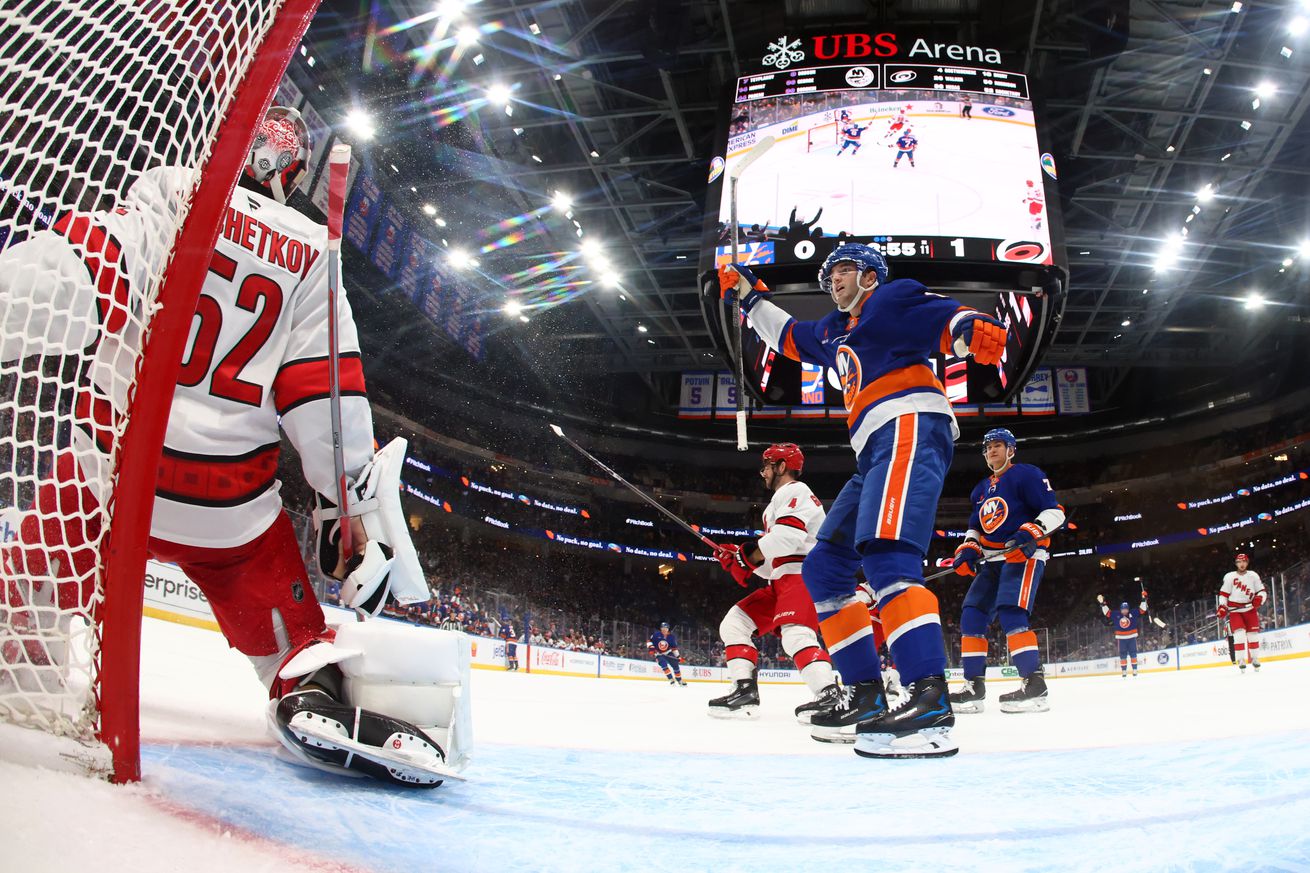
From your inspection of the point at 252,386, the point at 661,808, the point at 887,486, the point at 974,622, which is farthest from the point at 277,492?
the point at 974,622

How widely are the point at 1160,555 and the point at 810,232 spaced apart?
18.5 metres

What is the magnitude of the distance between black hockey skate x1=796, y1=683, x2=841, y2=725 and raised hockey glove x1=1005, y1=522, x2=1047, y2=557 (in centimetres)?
141

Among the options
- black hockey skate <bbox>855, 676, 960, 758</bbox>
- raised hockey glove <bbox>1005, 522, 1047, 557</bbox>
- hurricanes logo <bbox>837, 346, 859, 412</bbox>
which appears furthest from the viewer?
raised hockey glove <bbox>1005, 522, 1047, 557</bbox>

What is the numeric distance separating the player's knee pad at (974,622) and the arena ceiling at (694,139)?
5.03m

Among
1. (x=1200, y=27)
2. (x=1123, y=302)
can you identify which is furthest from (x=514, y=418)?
(x=1200, y=27)

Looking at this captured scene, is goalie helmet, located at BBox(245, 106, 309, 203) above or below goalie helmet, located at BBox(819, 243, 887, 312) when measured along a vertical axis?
below

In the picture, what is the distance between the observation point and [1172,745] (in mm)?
Result: 2305

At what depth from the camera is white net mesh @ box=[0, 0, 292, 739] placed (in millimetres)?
970

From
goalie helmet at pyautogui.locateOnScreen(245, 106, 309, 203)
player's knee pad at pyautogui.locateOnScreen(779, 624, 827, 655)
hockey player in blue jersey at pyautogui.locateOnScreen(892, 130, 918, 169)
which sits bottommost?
player's knee pad at pyautogui.locateOnScreen(779, 624, 827, 655)

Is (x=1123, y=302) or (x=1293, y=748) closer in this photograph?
(x=1293, y=748)

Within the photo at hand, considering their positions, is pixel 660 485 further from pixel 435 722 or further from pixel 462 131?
pixel 435 722

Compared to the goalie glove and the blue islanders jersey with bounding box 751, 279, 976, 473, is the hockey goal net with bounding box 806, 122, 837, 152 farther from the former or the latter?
the goalie glove

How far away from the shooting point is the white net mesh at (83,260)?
97 cm

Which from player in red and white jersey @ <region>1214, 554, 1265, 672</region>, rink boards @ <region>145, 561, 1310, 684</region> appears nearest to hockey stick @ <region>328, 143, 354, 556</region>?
rink boards @ <region>145, 561, 1310, 684</region>
